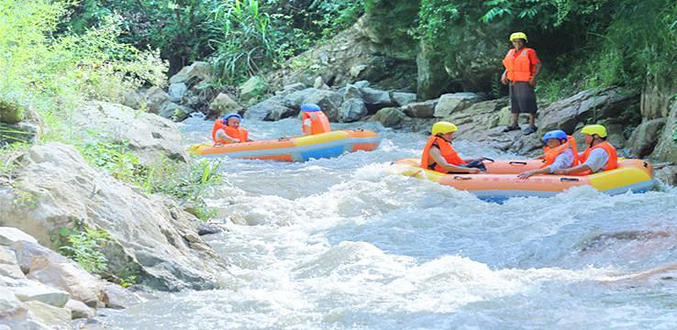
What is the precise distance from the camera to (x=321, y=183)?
1059 cm

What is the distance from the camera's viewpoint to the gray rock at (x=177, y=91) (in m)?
20.1

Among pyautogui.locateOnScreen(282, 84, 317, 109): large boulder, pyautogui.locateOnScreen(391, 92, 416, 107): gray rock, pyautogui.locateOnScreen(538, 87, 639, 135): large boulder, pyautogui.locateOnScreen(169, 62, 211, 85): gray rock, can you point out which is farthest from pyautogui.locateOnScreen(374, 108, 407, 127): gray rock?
pyautogui.locateOnScreen(169, 62, 211, 85): gray rock

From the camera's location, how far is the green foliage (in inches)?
204

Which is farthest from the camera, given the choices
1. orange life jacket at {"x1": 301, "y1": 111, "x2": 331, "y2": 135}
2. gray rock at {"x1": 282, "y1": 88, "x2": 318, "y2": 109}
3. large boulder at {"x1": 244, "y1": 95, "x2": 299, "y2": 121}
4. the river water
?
gray rock at {"x1": 282, "y1": 88, "x2": 318, "y2": 109}

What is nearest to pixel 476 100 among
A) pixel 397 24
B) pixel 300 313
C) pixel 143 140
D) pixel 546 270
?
pixel 397 24

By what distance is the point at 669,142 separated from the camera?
34.4ft

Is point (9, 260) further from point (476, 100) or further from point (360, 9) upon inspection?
point (360, 9)

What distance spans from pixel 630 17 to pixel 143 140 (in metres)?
7.29

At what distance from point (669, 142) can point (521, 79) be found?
3.26m

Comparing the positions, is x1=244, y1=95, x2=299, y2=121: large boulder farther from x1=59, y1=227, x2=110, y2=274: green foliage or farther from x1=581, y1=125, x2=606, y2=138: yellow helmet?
x1=59, y1=227, x2=110, y2=274: green foliage

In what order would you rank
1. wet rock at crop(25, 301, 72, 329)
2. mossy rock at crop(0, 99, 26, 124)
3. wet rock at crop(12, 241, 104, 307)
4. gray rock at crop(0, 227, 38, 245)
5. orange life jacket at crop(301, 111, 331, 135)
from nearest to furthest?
wet rock at crop(25, 301, 72, 329) < wet rock at crop(12, 241, 104, 307) < gray rock at crop(0, 227, 38, 245) < mossy rock at crop(0, 99, 26, 124) < orange life jacket at crop(301, 111, 331, 135)

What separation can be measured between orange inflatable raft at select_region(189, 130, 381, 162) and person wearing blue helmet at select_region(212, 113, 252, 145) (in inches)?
13.0

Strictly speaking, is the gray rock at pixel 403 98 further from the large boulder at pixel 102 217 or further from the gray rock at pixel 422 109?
the large boulder at pixel 102 217

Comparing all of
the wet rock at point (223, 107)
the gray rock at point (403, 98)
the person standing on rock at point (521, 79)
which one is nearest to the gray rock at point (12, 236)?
the person standing on rock at point (521, 79)
